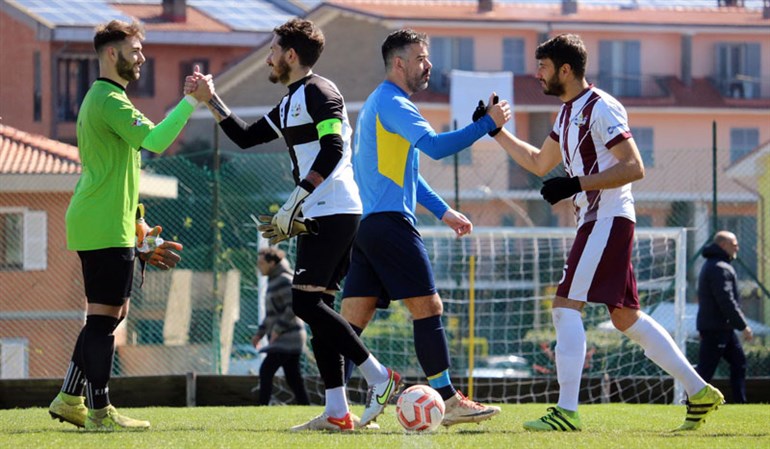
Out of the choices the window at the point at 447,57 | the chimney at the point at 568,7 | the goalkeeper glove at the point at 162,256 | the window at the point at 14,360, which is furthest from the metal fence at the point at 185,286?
the chimney at the point at 568,7

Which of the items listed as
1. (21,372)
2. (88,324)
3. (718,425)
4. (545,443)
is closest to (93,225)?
(88,324)

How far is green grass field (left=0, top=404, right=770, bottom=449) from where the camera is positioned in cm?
637

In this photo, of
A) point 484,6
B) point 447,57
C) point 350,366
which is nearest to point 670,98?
point 484,6

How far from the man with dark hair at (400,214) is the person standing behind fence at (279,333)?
558 centimetres

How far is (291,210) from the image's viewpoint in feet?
22.7

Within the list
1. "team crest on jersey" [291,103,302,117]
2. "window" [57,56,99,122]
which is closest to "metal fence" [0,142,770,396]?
"team crest on jersey" [291,103,302,117]

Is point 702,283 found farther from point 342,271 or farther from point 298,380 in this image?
point 342,271

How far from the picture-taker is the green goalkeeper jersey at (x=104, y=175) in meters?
7.27

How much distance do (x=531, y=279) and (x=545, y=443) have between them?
11.8 m

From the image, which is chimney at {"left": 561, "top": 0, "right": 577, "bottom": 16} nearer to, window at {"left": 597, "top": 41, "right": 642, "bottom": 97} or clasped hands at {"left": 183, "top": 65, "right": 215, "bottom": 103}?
window at {"left": 597, "top": 41, "right": 642, "bottom": 97}

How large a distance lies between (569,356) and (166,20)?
4674cm

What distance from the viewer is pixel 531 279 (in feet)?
59.5

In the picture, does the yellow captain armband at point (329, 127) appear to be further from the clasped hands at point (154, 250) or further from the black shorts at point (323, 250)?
the clasped hands at point (154, 250)

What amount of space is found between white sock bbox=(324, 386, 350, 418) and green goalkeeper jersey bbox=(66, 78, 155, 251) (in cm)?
137
